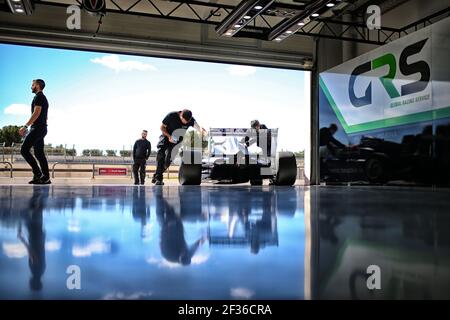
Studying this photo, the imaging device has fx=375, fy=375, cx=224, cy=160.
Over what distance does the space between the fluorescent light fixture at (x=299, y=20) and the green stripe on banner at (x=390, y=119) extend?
2.34 metres

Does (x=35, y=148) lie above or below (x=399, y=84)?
below

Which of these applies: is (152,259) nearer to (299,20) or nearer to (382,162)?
(382,162)

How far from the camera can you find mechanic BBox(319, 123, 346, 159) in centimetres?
977

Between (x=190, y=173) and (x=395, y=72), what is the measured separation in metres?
4.62

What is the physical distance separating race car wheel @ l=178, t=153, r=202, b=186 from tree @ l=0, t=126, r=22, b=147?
24.6 ft

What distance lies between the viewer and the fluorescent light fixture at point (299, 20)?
769cm

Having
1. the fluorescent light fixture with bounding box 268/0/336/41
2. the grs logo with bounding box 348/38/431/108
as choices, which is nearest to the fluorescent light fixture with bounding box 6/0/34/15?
the fluorescent light fixture with bounding box 268/0/336/41

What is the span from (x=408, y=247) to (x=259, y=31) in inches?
393

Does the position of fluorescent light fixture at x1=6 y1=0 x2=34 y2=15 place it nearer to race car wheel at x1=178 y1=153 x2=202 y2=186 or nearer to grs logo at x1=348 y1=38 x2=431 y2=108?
race car wheel at x1=178 y1=153 x2=202 y2=186

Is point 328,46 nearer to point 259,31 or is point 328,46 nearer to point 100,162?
point 259,31

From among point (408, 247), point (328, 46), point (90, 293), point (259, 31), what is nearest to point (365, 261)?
point (408, 247)

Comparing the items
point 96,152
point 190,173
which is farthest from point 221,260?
point 96,152

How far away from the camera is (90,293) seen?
638 mm

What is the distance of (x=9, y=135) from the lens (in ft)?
39.0
